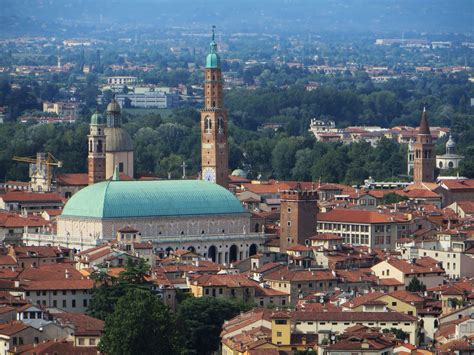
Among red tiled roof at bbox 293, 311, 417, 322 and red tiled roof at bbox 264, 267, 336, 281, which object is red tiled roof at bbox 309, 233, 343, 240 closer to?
red tiled roof at bbox 264, 267, 336, 281

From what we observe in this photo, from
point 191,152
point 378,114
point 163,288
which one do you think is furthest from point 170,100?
point 163,288

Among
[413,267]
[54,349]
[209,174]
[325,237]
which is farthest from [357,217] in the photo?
[54,349]

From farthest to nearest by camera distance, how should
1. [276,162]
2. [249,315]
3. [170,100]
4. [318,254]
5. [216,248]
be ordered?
[170,100] → [276,162] → [216,248] → [318,254] → [249,315]

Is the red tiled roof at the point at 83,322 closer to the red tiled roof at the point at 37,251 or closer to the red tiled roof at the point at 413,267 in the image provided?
the red tiled roof at the point at 37,251

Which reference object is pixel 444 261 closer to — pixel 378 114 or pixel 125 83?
pixel 378 114

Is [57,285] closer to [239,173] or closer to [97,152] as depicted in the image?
[97,152]

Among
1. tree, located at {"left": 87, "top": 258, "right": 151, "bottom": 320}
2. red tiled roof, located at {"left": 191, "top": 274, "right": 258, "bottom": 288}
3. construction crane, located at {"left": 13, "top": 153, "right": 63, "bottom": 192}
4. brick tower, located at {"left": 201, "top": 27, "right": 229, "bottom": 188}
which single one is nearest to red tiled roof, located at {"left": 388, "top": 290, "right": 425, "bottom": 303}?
red tiled roof, located at {"left": 191, "top": 274, "right": 258, "bottom": 288}

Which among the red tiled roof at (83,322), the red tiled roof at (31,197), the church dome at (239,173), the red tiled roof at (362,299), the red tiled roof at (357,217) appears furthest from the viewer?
the church dome at (239,173)

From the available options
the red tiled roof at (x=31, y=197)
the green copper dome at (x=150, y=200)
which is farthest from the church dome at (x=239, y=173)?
the green copper dome at (x=150, y=200)
